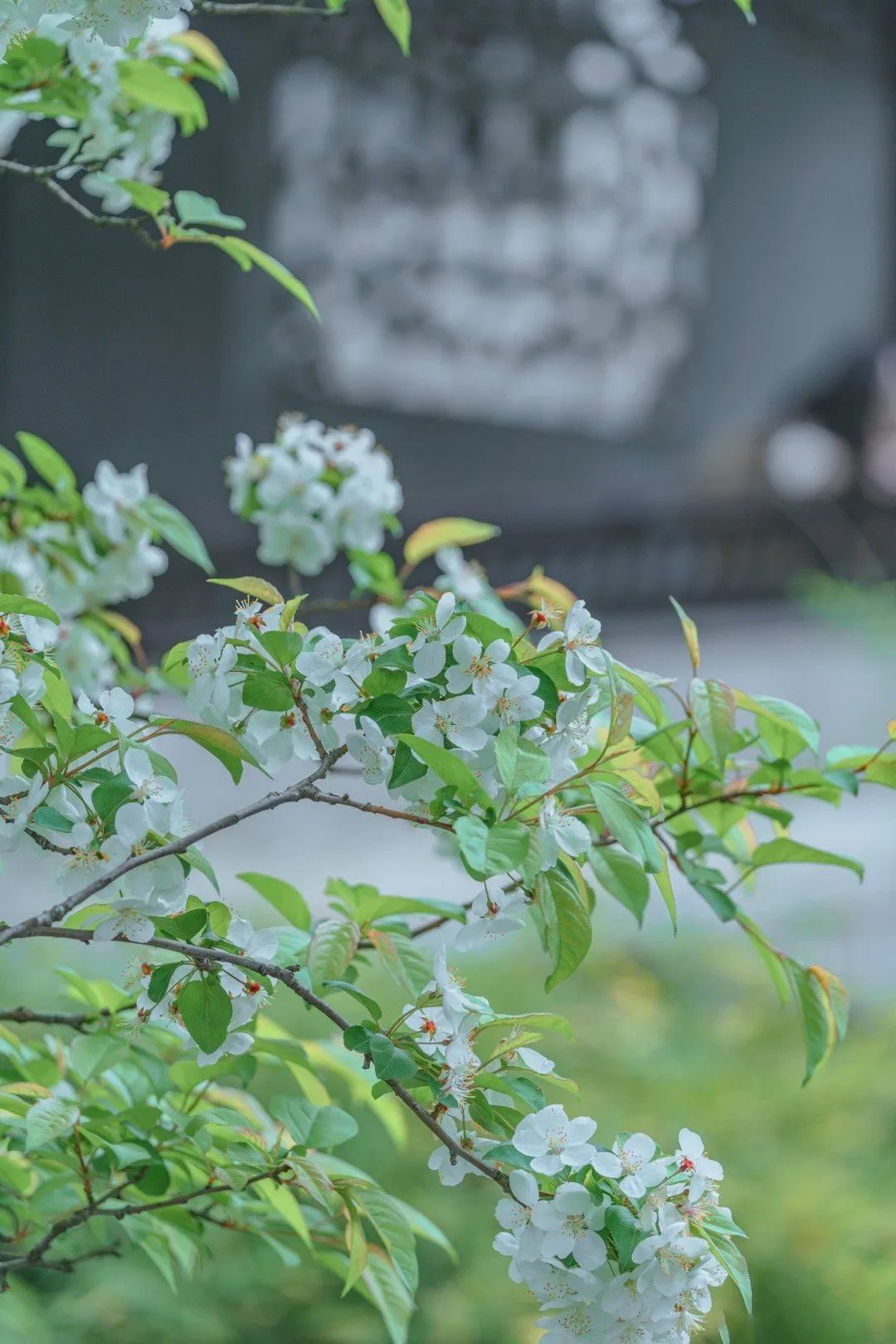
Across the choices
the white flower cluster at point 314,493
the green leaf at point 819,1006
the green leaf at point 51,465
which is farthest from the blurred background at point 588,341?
the green leaf at point 819,1006

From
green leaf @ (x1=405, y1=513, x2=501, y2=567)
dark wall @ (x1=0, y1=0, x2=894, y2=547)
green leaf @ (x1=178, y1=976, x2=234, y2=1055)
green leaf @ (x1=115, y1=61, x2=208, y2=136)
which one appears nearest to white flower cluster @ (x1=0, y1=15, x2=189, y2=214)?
green leaf @ (x1=115, y1=61, x2=208, y2=136)

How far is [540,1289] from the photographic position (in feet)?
1.76

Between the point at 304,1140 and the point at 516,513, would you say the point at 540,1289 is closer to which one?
the point at 304,1140

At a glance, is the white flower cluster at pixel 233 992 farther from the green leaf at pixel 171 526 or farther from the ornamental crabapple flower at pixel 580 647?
the green leaf at pixel 171 526

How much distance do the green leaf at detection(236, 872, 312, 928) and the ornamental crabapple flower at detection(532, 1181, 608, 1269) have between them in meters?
0.23

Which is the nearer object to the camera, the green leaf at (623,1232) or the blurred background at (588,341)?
the green leaf at (623,1232)

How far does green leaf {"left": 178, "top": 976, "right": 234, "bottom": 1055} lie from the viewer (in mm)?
551

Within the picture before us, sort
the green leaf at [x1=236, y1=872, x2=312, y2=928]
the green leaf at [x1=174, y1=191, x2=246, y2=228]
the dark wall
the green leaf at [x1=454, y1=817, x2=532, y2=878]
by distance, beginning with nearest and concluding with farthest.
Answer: the green leaf at [x1=454, y1=817, x2=532, y2=878]
the green leaf at [x1=236, y1=872, x2=312, y2=928]
the green leaf at [x1=174, y1=191, x2=246, y2=228]
the dark wall

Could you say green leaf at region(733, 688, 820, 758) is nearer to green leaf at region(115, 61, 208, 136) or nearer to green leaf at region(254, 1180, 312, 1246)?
green leaf at region(254, 1180, 312, 1246)

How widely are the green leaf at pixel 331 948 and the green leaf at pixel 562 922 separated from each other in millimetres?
98

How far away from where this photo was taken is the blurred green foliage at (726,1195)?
1.43 metres

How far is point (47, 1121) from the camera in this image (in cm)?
65

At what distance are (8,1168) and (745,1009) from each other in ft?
5.82

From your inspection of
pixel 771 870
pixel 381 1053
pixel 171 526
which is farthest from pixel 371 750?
pixel 771 870
